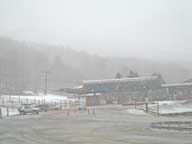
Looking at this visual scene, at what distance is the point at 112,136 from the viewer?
22609mm

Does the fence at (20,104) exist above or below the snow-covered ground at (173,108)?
above

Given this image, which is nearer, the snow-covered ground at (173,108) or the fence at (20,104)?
the snow-covered ground at (173,108)

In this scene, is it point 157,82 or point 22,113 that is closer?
point 22,113

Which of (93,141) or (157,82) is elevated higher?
(157,82)

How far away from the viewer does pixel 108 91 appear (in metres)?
94.2

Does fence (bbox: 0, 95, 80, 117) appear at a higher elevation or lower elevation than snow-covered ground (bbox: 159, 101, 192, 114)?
higher

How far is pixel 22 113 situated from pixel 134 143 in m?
35.3

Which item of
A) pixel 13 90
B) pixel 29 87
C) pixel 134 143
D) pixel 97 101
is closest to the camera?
pixel 134 143

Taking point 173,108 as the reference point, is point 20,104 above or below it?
above

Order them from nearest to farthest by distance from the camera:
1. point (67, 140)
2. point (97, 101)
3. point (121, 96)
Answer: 1. point (67, 140)
2. point (97, 101)
3. point (121, 96)

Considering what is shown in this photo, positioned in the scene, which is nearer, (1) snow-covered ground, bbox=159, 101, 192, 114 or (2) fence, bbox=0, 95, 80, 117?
(1) snow-covered ground, bbox=159, 101, 192, 114

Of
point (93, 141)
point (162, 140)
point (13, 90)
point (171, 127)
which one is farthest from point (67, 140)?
point (13, 90)

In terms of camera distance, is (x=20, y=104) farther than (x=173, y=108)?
Yes

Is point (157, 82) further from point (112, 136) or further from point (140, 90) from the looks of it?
point (112, 136)
